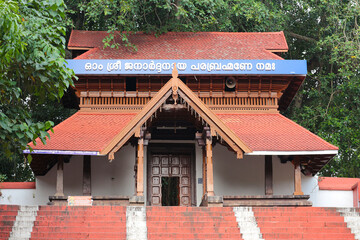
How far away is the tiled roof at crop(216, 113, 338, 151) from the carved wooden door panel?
6.30 feet

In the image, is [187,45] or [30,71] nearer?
[30,71]

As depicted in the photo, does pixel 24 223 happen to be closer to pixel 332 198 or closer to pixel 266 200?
pixel 266 200

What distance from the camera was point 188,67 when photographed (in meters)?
19.0

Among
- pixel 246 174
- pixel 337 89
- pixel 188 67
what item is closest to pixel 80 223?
pixel 246 174

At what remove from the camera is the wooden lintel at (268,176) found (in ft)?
59.7

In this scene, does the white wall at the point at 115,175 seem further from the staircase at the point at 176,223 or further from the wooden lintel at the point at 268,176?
the staircase at the point at 176,223

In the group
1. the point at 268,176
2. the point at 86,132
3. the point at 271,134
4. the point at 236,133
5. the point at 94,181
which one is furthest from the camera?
the point at 94,181

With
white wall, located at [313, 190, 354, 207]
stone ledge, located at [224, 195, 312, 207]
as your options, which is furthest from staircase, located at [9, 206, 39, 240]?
white wall, located at [313, 190, 354, 207]

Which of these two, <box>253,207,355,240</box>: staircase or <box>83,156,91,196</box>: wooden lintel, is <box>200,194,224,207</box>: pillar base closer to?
<box>253,207,355,240</box>: staircase

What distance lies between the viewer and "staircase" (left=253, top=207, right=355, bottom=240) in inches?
536

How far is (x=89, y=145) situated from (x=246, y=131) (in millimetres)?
4662

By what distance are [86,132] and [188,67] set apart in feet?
12.3

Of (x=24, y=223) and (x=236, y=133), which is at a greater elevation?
(x=236, y=133)

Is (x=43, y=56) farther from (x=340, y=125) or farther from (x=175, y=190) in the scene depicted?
(x=175, y=190)
